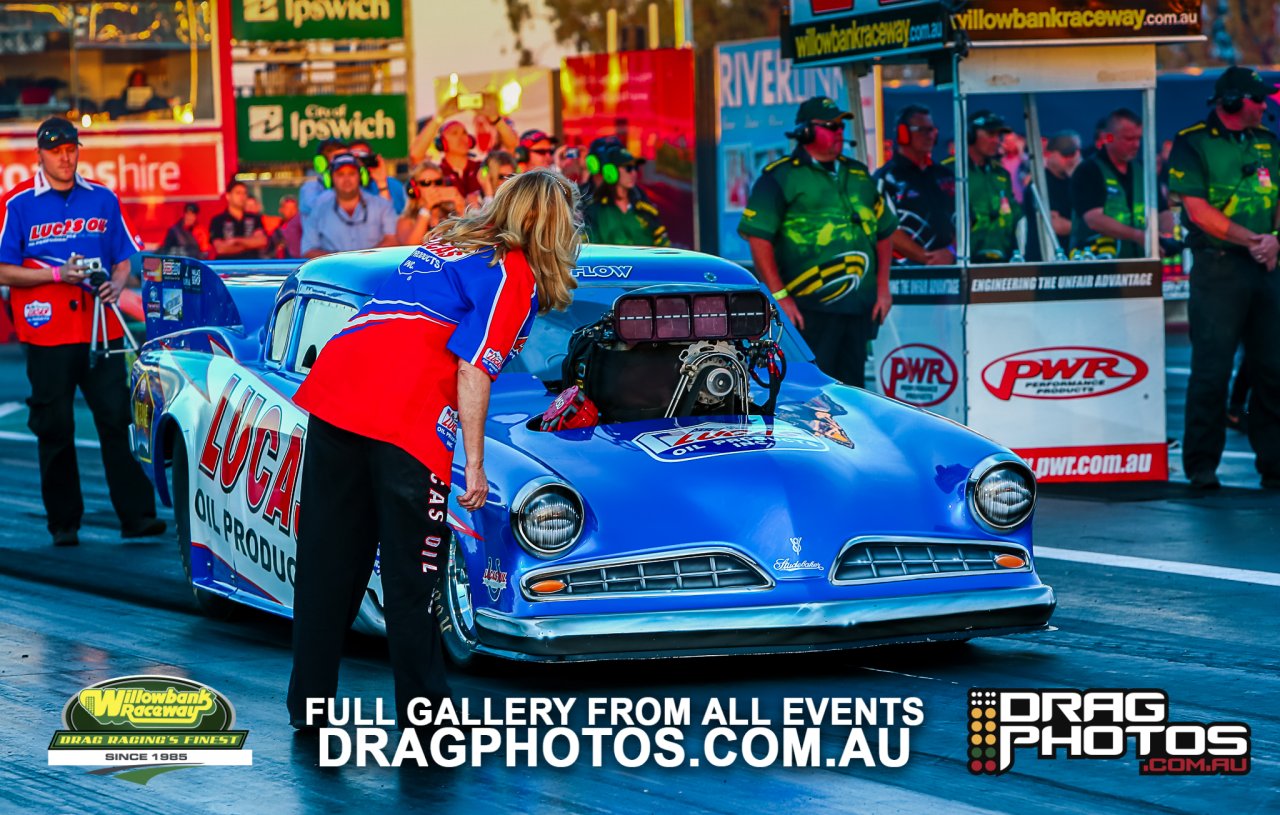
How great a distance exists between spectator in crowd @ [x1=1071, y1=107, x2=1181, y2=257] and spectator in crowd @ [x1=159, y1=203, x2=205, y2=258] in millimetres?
11982

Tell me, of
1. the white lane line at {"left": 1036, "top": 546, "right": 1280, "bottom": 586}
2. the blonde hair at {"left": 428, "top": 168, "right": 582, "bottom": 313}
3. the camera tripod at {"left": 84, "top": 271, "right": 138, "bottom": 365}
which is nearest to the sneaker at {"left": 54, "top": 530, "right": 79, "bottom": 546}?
the camera tripod at {"left": 84, "top": 271, "right": 138, "bottom": 365}

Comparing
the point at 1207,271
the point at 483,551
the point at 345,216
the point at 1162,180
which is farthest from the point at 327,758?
the point at 1162,180

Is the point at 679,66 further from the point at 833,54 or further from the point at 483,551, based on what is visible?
the point at 483,551

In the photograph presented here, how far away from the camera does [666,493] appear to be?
6848 mm

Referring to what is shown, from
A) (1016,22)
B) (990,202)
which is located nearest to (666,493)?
(1016,22)

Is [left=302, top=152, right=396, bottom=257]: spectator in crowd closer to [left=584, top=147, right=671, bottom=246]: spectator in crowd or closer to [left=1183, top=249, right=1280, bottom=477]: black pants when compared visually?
[left=584, top=147, right=671, bottom=246]: spectator in crowd

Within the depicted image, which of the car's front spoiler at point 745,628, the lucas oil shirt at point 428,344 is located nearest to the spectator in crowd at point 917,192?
the car's front spoiler at point 745,628

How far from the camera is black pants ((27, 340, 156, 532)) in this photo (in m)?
10.8

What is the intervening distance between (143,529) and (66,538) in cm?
42

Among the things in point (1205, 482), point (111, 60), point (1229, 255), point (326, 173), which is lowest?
point (1205, 482)

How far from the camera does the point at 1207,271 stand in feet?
39.0

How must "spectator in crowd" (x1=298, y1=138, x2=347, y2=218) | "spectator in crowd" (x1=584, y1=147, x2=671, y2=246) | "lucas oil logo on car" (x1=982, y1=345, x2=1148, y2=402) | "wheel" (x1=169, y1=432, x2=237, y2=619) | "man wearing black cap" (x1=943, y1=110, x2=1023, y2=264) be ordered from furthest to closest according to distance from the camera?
1. "spectator in crowd" (x1=298, y1=138, x2=347, y2=218)
2. "spectator in crowd" (x1=584, y1=147, x2=671, y2=246)
3. "man wearing black cap" (x1=943, y1=110, x2=1023, y2=264)
4. "lucas oil logo on car" (x1=982, y1=345, x2=1148, y2=402)
5. "wheel" (x1=169, y1=432, x2=237, y2=619)

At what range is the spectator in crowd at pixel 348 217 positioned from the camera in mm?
14828

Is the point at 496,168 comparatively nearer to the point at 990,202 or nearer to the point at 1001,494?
the point at 990,202
